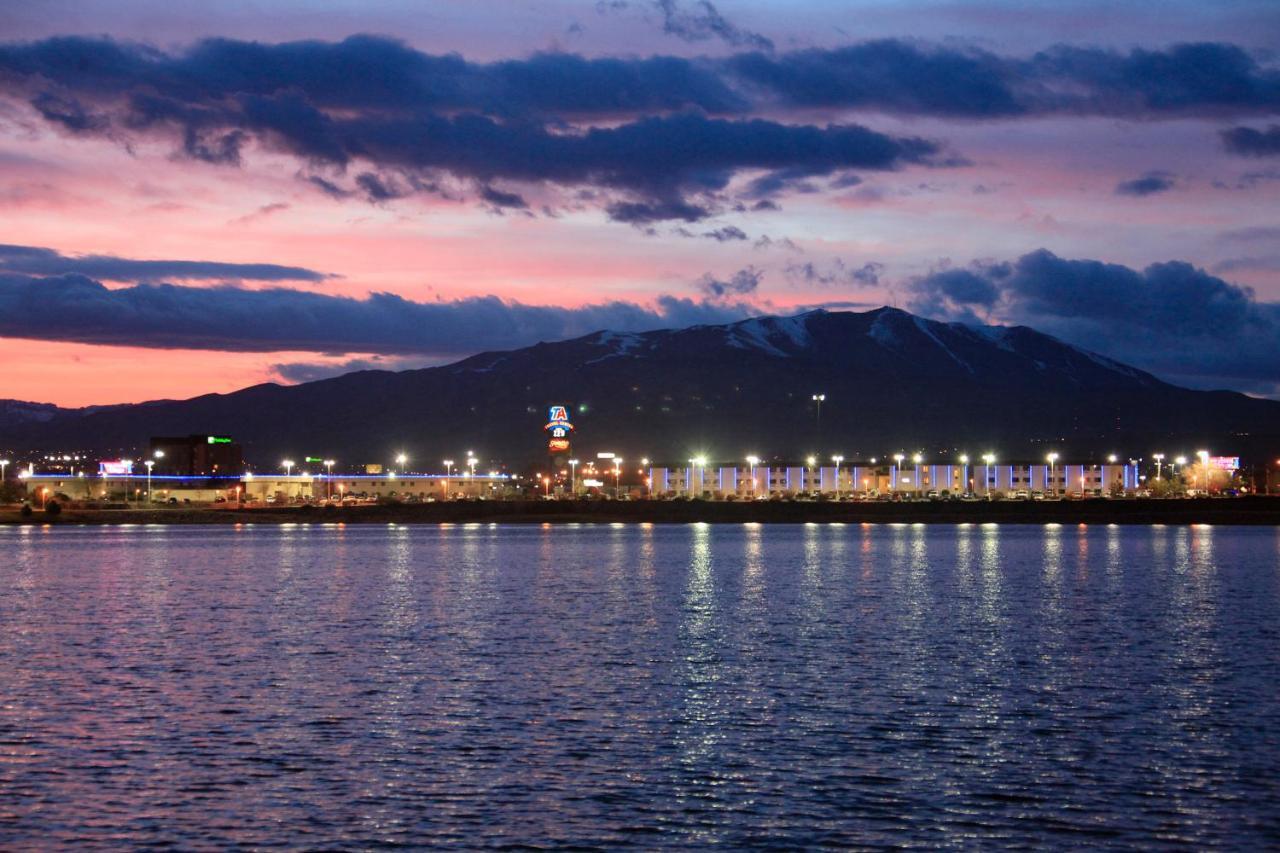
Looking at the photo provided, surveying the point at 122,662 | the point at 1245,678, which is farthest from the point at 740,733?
the point at 122,662

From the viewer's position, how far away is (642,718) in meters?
42.3

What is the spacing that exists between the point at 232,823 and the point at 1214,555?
412 ft

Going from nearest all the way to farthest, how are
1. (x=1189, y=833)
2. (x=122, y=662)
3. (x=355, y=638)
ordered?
(x=1189, y=833) → (x=122, y=662) → (x=355, y=638)

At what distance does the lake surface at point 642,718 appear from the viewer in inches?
1180

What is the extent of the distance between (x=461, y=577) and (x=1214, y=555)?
7219 cm

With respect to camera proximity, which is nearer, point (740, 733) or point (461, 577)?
point (740, 733)

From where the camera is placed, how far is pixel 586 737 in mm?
39094

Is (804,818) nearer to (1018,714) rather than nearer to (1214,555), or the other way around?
(1018,714)

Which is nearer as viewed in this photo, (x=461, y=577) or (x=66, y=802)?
(x=66, y=802)

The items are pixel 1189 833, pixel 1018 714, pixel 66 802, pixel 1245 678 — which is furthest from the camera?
pixel 1245 678

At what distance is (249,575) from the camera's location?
113 metres

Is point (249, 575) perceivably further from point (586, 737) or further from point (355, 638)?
point (586, 737)

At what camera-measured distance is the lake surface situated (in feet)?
98.4

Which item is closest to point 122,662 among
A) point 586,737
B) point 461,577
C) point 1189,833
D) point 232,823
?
point 586,737
